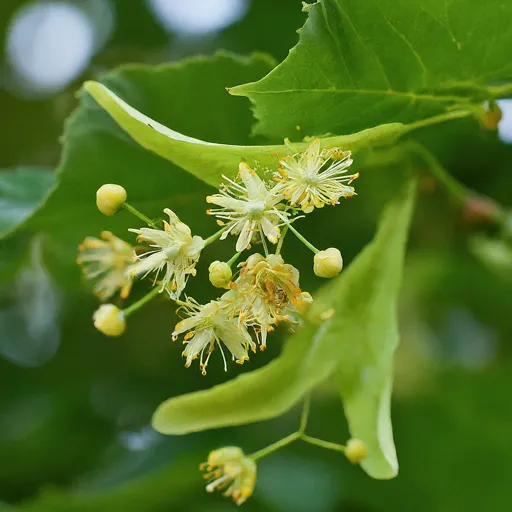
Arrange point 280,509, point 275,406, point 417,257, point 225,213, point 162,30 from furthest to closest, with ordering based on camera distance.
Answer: point 162,30
point 417,257
point 280,509
point 275,406
point 225,213

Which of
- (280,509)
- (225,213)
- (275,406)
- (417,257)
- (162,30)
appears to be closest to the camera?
(225,213)

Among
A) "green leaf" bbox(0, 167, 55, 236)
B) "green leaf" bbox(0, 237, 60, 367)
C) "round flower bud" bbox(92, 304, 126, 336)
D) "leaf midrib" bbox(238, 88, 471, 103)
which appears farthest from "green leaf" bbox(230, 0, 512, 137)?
"green leaf" bbox(0, 237, 60, 367)

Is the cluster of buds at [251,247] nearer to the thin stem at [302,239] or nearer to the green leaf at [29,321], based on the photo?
the thin stem at [302,239]

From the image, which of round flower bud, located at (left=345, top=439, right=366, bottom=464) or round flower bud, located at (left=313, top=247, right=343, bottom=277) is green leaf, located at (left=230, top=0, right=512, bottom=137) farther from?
round flower bud, located at (left=345, top=439, right=366, bottom=464)

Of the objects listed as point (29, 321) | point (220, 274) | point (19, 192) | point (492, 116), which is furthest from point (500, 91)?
point (29, 321)

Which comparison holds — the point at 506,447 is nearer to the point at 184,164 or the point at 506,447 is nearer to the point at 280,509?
the point at 280,509

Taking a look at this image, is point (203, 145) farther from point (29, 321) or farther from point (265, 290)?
point (29, 321)

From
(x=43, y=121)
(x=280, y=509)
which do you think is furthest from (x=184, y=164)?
(x=43, y=121)

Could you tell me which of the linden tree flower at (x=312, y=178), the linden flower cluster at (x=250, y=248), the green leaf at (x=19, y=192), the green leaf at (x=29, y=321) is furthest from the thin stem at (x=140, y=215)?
the green leaf at (x=29, y=321)
